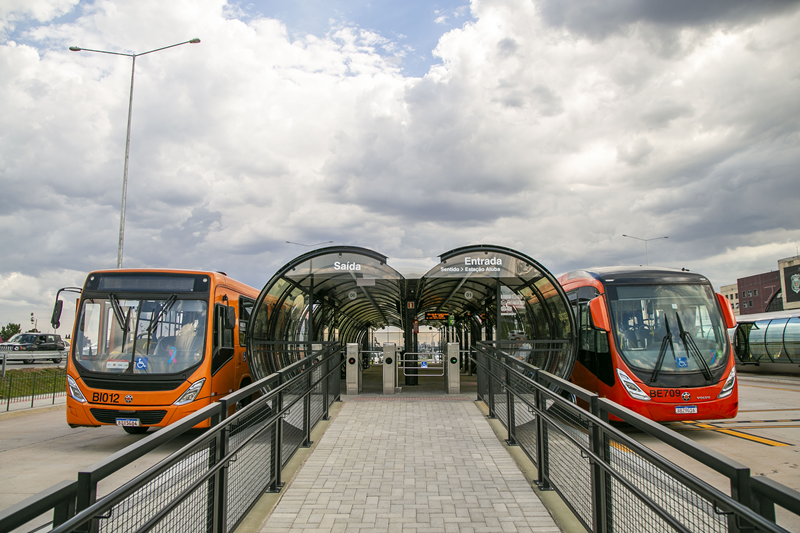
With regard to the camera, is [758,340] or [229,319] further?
[758,340]

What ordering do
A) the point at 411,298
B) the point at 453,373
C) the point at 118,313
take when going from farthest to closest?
the point at 411,298 < the point at 453,373 < the point at 118,313

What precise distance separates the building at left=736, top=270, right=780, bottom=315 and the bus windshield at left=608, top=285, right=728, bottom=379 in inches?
3034

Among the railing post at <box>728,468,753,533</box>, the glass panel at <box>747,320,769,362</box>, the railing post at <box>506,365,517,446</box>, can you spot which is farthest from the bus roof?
the glass panel at <box>747,320,769,362</box>

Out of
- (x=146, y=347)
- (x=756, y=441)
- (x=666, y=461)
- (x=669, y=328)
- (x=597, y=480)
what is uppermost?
(x=669, y=328)

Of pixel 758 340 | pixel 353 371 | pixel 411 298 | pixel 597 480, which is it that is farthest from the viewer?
pixel 758 340

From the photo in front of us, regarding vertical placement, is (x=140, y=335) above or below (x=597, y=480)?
above

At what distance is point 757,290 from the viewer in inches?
3081

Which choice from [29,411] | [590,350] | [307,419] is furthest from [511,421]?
[29,411]

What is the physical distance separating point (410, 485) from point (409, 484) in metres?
0.03

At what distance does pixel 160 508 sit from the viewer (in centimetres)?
288

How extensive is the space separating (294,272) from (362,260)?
1.30 m

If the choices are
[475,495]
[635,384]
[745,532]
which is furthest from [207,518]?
[635,384]

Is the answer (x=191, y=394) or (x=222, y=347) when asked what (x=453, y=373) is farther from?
(x=191, y=394)

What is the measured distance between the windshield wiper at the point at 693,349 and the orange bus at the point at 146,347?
7.53 metres
